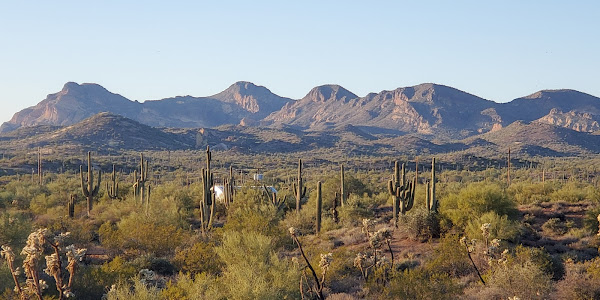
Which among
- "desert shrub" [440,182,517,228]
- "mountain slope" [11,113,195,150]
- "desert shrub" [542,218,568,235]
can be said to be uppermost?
"mountain slope" [11,113,195,150]

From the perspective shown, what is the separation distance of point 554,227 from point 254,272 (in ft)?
44.7

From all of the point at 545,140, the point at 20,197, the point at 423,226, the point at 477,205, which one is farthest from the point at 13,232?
the point at 545,140

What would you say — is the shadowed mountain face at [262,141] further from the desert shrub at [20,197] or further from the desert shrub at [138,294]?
the desert shrub at [138,294]

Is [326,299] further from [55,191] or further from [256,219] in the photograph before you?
[55,191]

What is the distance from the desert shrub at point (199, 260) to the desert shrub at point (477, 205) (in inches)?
372

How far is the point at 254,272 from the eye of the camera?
14602 millimetres

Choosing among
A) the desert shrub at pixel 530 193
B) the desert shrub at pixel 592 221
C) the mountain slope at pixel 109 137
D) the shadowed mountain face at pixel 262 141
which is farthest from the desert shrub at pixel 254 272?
the mountain slope at pixel 109 137

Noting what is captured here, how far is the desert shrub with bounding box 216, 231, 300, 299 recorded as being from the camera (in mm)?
12836

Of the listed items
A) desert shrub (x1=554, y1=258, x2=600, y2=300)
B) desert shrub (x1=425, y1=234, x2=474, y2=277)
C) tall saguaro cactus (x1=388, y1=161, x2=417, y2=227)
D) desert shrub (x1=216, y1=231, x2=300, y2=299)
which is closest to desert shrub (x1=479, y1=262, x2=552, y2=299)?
desert shrub (x1=554, y1=258, x2=600, y2=300)

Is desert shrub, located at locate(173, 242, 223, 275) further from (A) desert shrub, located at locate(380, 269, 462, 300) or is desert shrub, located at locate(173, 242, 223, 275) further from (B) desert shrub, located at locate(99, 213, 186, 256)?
(A) desert shrub, located at locate(380, 269, 462, 300)

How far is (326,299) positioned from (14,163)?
7399cm

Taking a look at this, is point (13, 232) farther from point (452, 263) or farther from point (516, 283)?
point (516, 283)

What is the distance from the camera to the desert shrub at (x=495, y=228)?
20172 millimetres

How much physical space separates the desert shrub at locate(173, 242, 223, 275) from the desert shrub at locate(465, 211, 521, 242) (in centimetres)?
883
